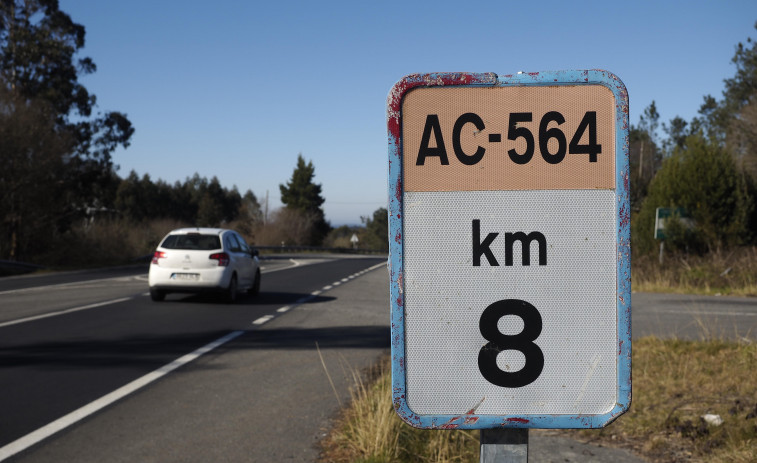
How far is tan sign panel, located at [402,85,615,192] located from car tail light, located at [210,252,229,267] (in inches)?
556

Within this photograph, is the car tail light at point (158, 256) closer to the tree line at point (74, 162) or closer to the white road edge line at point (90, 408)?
the white road edge line at point (90, 408)

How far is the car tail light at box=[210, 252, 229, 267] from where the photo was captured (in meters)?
15.5

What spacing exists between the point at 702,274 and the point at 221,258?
45.7 ft

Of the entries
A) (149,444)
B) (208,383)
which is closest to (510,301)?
(149,444)

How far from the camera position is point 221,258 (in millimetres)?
15602

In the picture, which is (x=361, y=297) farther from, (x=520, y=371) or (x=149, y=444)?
(x=520, y=371)

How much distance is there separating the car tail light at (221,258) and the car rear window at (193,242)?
0.22 meters

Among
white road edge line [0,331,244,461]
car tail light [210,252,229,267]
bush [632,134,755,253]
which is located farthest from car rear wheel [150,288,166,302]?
bush [632,134,755,253]

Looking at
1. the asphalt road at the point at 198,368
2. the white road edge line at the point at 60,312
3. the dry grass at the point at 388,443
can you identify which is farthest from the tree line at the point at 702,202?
the dry grass at the point at 388,443

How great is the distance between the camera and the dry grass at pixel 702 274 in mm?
20406

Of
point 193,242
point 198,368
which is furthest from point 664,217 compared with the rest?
point 198,368

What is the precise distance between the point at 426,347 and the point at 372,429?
307 cm

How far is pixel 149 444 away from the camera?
5207mm

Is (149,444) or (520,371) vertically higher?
(520,371)
